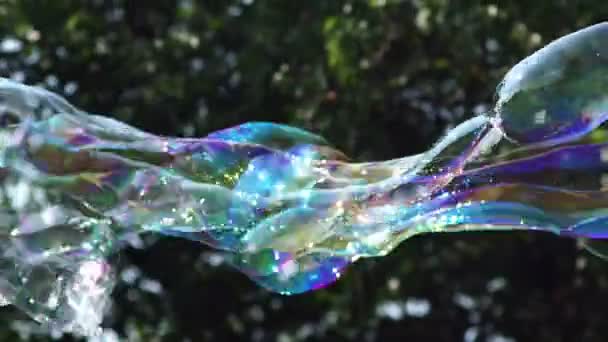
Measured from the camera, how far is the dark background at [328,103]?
4957 millimetres

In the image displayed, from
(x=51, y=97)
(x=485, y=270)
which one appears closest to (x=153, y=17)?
(x=485, y=270)

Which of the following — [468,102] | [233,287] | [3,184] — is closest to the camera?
[3,184]

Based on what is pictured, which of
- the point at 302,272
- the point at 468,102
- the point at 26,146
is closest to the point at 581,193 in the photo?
the point at 302,272

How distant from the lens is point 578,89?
2008 millimetres

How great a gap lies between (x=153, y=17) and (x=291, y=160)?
140 inches

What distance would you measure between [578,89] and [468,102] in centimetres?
331

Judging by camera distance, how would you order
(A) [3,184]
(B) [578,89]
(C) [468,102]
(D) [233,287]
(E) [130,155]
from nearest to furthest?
(B) [578,89], (A) [3,184], (E) [130,155], (C) [468,102], (D) [233,287]

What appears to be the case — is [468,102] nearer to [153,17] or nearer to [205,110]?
[205,110]

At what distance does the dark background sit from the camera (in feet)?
16.3

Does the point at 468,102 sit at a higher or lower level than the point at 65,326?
lower

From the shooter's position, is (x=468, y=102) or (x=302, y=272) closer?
(x=302, y=272)

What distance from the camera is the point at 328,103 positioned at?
16.1 ft

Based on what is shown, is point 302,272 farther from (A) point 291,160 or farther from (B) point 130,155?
(B) point 130,155

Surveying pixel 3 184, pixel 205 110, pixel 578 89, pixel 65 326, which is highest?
pixel 578 89
